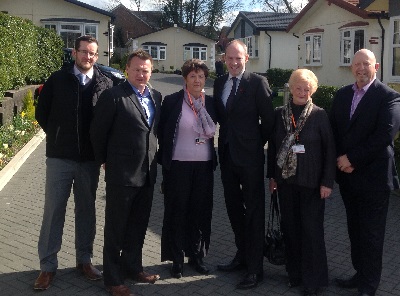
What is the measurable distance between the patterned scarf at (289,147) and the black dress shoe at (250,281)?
992mm

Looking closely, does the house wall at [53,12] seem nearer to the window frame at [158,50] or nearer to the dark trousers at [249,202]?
the window frame at [158,50]

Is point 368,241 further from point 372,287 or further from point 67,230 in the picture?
point 67,230

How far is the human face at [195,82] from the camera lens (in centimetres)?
512

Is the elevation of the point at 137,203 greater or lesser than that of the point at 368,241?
greater

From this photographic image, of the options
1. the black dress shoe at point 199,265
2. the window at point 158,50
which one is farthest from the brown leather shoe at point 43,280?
the window at point 158,50

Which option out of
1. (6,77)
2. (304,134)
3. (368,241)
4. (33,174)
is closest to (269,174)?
(304,134)

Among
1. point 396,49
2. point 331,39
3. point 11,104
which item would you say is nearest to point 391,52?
point 396,49

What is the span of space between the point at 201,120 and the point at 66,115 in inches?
47.5

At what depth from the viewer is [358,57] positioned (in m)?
4.73

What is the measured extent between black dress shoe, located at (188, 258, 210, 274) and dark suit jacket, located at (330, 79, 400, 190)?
64.0 inches

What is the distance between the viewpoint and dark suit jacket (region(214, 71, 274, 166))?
197 inches

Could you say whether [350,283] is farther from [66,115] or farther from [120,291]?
[66,115]

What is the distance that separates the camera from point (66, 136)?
16.2 feet

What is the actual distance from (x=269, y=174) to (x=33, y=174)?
6.03 m
